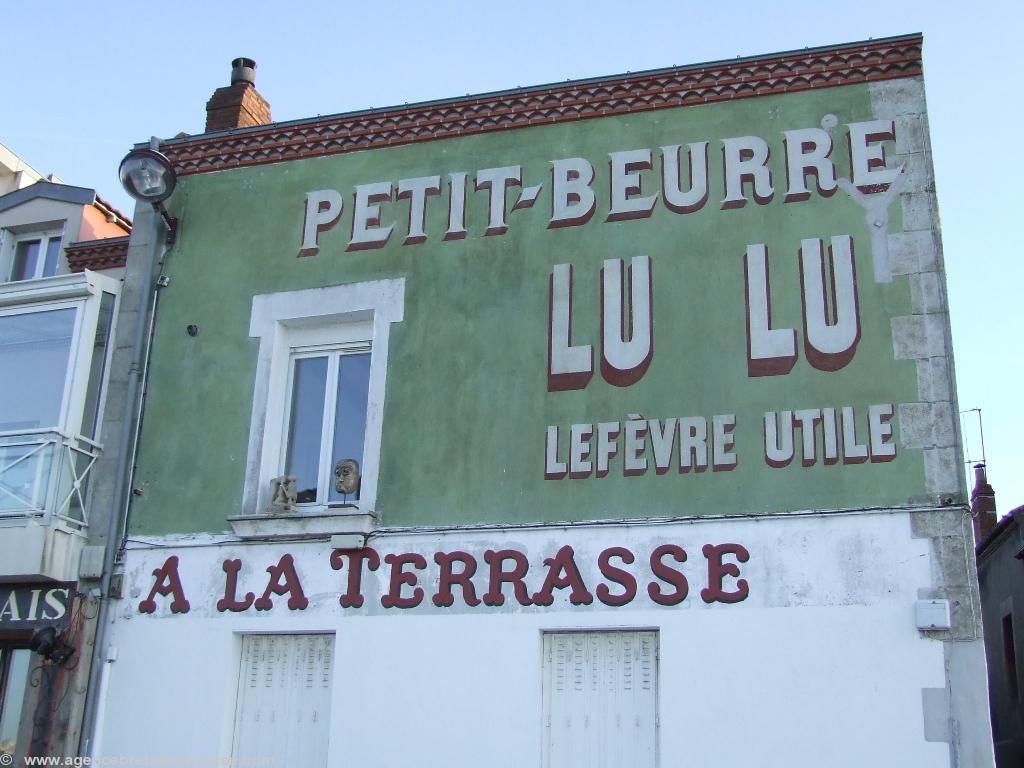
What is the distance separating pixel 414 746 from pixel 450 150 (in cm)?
577

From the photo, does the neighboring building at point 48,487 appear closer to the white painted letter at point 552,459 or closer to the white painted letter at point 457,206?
the white painted letter at point 457,206

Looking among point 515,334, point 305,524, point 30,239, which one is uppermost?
point 30,239

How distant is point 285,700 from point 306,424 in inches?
105

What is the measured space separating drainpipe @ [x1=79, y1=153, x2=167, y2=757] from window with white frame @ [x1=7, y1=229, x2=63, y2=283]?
321 cm

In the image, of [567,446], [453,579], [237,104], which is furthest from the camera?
[237,104]

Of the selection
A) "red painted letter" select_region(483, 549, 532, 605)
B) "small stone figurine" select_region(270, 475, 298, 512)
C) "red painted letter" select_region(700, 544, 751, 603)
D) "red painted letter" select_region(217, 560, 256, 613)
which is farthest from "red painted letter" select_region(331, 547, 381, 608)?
"red painted letter" select_region(700, 544, 751, 603)

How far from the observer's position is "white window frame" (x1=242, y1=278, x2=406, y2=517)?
11.2 meters

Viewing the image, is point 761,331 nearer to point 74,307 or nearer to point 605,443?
point 605,443

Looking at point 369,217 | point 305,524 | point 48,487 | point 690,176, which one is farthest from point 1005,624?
point 48,487

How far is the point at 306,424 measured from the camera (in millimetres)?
11656

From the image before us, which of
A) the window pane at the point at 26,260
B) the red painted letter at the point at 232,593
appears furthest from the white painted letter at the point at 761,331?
A: the window pane at the point at 26,260

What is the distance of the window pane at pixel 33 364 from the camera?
12102 millimetres

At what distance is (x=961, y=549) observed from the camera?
9047 mm

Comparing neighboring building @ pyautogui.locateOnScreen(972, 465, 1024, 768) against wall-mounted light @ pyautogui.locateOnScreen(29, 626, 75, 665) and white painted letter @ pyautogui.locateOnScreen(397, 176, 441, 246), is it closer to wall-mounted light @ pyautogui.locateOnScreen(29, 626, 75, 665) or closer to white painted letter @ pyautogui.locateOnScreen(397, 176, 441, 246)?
white painted letter @ pyautogui.locateOnScreen(397, 176, 441, 246)
